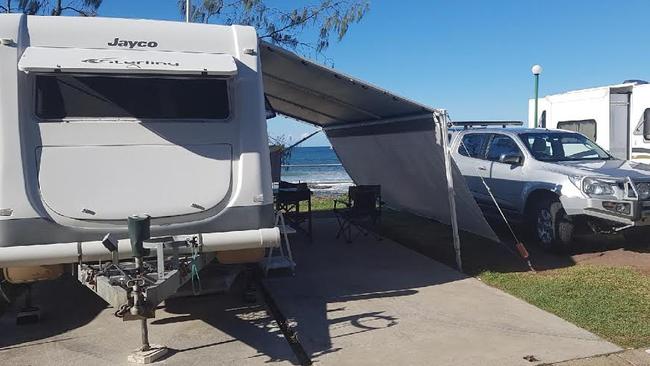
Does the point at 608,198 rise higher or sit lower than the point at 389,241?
higher

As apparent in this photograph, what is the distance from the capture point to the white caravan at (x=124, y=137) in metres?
4.69

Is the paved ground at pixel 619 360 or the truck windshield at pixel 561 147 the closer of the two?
the paved ground at pixel 619 360

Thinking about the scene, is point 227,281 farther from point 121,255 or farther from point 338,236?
point 338,236

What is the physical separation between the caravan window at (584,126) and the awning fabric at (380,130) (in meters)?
3.74

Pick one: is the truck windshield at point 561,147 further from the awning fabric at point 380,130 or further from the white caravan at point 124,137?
the white caravan at point 124,137

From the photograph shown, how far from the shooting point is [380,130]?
946 cm

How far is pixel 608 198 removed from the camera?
761cm

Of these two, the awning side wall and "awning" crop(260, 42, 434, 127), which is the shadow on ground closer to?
the awning side wall

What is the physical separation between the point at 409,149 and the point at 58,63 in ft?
17.0

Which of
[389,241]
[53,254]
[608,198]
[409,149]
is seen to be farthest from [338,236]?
[53,254]

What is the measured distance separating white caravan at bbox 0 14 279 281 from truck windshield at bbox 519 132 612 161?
540 centimetres

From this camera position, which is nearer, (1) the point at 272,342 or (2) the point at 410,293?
(1) the point at 272,342

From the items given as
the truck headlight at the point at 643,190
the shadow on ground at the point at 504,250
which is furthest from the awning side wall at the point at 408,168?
the truck headlight at the point at 643,190

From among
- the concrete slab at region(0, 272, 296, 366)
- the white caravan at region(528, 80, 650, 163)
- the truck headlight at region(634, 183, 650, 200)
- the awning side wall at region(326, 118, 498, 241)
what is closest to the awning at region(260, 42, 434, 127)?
the awning side wall at region(326, 118, 498, 241)
